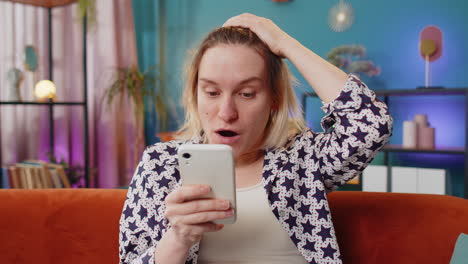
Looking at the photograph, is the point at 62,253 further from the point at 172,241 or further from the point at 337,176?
the point at 337,176

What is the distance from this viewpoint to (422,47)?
10.8 feet

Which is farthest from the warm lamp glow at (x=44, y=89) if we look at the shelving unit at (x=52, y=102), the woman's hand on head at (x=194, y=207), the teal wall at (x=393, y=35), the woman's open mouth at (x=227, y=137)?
→ the woman's hand on head at (x=194, y=207)

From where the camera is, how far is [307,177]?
100cm

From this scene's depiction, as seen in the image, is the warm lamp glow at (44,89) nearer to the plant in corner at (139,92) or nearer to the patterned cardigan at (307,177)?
the plant in corner at (139,92)

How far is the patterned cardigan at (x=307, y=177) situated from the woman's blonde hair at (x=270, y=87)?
0.17ft

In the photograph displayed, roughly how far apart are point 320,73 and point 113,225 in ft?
2.30

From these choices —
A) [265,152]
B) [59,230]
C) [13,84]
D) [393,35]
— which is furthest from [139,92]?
[265,152]

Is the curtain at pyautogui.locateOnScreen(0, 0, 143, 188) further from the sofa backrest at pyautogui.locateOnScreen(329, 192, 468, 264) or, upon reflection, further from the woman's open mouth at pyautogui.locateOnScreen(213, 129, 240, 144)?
the sofa backrest at pyautogui.locateOnScreen(329, 192, 468, 264)

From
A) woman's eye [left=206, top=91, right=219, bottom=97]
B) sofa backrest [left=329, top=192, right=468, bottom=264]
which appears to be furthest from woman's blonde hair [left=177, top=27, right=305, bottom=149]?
sofa backrest [left=329, top=192, right=468, bottom=264]

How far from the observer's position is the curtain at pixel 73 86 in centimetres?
336

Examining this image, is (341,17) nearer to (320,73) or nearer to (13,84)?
(13,84)

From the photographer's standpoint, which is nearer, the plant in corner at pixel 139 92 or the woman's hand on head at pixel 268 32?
the woman's hand on head at pixel 268 32

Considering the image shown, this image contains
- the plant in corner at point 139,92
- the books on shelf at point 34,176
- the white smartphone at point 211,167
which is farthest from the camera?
the plant in corner at point 139,92

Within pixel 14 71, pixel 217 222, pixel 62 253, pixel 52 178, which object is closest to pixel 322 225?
pixel 217 222
